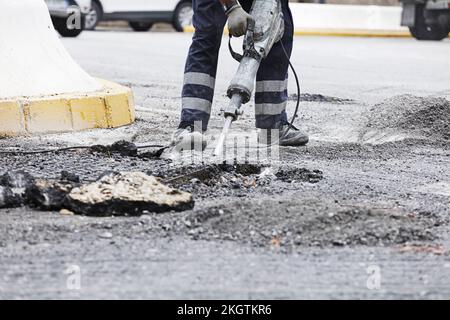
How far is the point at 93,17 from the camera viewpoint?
750 inches

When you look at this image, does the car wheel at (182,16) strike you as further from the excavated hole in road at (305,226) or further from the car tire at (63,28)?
the excavated hole in road at (305,226)

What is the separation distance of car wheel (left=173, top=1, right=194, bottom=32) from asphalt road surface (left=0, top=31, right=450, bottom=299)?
12.2 meters

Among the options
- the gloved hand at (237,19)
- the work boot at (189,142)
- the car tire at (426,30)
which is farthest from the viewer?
the car tire at (426,30)

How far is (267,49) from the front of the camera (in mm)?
5859

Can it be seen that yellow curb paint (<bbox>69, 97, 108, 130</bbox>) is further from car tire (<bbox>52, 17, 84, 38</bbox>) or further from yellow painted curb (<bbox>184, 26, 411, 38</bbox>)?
yellow painted curb (<bbox>184, 26, 411, 38</bbox>)

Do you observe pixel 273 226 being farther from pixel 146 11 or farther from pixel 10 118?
pixel 146 11

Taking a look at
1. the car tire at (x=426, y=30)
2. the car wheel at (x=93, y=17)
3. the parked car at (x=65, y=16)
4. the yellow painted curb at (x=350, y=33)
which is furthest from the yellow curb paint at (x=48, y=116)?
the yellow painted curb at (x=350, y=33)

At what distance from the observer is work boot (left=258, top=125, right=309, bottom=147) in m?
6.37

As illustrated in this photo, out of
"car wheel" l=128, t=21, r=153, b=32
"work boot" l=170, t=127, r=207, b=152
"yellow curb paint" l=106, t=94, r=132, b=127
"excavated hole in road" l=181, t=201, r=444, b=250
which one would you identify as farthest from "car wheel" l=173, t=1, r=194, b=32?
"excavated hole in road" l=181, t=201, r=444, b=250

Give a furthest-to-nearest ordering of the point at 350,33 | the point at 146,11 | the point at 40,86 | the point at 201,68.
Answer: the point at 146,11 → the point at 350,33 → the point at 40,86 → the point at 201,68

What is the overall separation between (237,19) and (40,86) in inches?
62.9

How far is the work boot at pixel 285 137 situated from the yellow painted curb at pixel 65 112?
3.41ft

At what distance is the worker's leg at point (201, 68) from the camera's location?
237 inches

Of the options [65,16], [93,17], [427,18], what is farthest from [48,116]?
[93,17]
